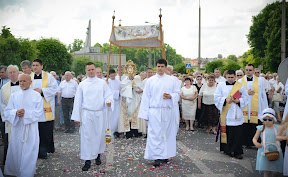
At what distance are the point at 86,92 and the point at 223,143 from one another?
146 inches

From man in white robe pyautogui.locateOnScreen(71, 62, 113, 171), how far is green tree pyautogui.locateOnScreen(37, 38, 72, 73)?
122ft

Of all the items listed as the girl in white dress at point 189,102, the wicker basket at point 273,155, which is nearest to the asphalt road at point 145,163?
the wicker basket at point 273,155

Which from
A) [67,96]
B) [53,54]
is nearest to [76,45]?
[53,54]

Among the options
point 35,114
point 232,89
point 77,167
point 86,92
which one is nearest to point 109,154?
point 77,167

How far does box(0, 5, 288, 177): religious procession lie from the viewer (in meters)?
5.36

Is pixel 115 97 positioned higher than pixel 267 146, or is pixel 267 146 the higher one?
pixel 115 97

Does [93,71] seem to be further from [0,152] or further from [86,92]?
[0,152]

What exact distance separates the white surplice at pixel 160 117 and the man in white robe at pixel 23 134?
2.38 meters

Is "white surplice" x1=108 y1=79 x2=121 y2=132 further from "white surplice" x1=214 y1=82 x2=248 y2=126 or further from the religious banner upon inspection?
"white surplice" x1=214 y1=82 x2=248 y2=126

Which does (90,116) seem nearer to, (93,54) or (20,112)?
(20,112)

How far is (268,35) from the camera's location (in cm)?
3312

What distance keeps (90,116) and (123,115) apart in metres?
3.70

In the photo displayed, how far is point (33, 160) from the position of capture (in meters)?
5.41

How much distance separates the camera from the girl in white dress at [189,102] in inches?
428
